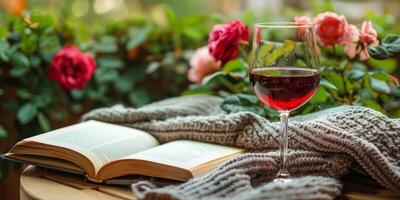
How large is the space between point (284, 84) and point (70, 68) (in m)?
0.92

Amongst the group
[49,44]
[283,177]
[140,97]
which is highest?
[49,44]

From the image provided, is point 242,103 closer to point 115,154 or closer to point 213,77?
point 213,77

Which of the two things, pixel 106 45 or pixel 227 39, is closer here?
pixel 227 39

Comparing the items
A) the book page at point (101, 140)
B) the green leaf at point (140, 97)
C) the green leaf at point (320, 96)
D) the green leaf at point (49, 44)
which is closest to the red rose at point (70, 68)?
the green leaf at point (49, 44)

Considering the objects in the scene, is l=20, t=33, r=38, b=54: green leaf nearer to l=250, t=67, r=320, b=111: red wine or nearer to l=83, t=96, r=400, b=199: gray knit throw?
l=83, t=96, r=400, b=199: gray knit throw

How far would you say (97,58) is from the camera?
2055 millimetres

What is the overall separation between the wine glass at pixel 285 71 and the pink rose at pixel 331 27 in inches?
12.9

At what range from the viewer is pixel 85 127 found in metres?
1.32

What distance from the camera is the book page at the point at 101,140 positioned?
1.19 metres

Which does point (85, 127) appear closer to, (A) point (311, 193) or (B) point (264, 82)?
(B) point (264, 82)

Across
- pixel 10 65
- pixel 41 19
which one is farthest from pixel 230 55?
pixel 10 65

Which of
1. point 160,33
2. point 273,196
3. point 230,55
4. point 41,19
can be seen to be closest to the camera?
point 273,196

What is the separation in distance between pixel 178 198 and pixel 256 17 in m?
1.32

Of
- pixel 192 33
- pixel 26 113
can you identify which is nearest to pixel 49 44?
pixel 26 113
